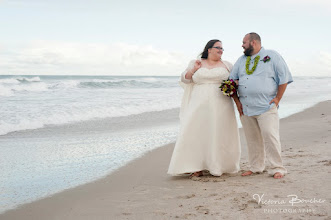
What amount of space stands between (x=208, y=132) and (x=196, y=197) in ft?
4.43

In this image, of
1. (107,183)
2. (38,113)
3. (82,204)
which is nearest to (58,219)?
(82,204)

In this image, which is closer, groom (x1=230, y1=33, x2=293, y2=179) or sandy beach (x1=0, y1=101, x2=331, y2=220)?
sandy beach (x1=0, y1=101, x2=331, y2=220)

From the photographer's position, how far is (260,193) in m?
4.43

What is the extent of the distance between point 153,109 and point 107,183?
10.4 m

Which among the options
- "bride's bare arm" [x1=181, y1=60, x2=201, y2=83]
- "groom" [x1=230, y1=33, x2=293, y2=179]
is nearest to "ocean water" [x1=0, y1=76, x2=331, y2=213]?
"bride's bare arm" [x1=181, y1=60, x2=201, y2=83]

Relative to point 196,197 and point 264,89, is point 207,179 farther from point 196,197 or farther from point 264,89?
point 264,89

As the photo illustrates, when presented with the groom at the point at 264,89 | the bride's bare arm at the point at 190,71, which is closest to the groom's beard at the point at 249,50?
the groom at the point at 264,89

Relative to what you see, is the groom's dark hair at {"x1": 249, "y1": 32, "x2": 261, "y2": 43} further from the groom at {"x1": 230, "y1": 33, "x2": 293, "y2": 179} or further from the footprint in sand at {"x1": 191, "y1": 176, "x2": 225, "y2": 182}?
the footprint in sand at {"x1": 191, "y1": 176, "x2": 225, "y2": 182}

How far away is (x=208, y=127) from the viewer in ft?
18.7

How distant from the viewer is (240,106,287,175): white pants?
5203 millimetres

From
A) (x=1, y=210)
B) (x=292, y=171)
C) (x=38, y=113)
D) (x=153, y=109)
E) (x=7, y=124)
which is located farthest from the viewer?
(x=153, y=109)

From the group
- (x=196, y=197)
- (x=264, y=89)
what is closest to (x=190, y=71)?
(x=264, y=89)

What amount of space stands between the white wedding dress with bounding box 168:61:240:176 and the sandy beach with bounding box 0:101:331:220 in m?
0.21

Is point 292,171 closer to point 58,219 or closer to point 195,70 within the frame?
point 195,70
